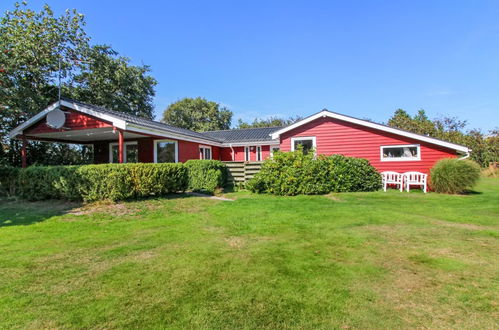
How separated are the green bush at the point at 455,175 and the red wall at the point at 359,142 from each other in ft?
6.77

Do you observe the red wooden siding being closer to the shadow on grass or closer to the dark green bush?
the dark green bush

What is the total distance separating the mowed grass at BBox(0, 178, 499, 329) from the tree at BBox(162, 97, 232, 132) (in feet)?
120

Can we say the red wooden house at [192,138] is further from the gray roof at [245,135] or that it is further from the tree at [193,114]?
the tree at [193,114]

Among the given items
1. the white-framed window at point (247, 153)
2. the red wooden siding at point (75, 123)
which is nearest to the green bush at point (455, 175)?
the white-framed window at point (247, 153)

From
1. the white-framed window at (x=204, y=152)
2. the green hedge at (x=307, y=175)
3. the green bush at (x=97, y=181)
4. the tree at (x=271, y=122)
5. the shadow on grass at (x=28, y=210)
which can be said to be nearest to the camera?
the shadow on grass at (x=28, y=210)

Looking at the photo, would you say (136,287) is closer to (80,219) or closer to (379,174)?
(80,219)

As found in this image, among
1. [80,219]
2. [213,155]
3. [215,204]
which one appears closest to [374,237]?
[215,204]

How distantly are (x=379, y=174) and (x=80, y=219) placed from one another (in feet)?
38.2

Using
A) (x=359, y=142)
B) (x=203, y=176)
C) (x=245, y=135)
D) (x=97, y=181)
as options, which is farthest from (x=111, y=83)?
(x=359, y=142)

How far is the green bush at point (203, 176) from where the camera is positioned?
10773 mm

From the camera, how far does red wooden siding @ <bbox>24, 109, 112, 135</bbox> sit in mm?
11539

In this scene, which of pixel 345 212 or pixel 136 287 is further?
pixel 345 212

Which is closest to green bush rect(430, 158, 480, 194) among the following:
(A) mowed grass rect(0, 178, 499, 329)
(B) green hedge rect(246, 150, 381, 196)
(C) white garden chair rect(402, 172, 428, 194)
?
(C) white garden chair rect(402, 172, 428, 194)

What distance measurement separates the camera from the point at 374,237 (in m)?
4.47
